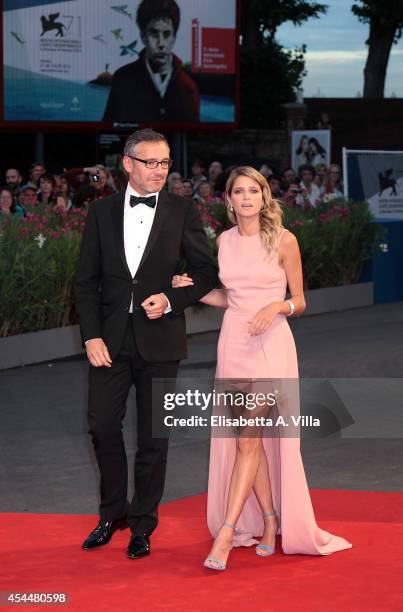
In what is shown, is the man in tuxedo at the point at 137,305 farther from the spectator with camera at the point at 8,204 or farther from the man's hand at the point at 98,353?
the spectator with camera at the point at 8,204

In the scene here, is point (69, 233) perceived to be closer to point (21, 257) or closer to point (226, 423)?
point (21, 257)

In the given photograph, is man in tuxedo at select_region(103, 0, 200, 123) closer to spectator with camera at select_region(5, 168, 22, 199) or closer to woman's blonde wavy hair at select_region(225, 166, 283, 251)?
spectator with camera at select_region(5, 168, 22, 199)

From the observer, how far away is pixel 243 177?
6.58 m

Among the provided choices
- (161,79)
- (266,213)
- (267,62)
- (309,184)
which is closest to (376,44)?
(267,62)

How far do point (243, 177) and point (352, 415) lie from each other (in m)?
5.14

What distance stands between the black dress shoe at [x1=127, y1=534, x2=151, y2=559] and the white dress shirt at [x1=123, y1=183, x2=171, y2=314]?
1.15 meters

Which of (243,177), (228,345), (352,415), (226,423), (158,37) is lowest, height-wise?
(352,415)

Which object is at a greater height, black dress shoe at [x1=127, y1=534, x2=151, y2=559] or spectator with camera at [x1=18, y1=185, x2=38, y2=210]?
spectator with camera at [x1=18, y1=185, x2=38, y2=210]

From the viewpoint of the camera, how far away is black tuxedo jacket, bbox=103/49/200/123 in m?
32.0

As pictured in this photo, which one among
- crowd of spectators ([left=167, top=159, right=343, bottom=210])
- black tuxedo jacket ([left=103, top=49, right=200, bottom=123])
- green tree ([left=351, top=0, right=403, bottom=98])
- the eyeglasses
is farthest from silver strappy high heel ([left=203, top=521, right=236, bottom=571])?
green tree ([left=351, top=0, right=403, bottom=98])

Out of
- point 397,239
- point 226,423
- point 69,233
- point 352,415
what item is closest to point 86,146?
point 397,239

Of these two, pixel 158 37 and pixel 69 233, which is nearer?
pixel 69 233

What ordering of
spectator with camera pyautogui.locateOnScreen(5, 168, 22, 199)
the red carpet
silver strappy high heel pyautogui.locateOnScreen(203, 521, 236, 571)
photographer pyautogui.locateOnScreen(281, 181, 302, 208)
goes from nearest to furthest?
the red carpet → silver strappy high heel pyautogui.locateOnScreen(203, 521, 236, 571) → spectator with camera pyautogui.locateOnScreen(5, 168, 22, 199) → photographer pyautogui.locateOnScreen(281, 181, 302, 208)

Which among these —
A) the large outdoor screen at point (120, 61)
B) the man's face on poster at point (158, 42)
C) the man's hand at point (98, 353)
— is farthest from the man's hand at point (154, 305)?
the man's face on poster at point (158, 42)
